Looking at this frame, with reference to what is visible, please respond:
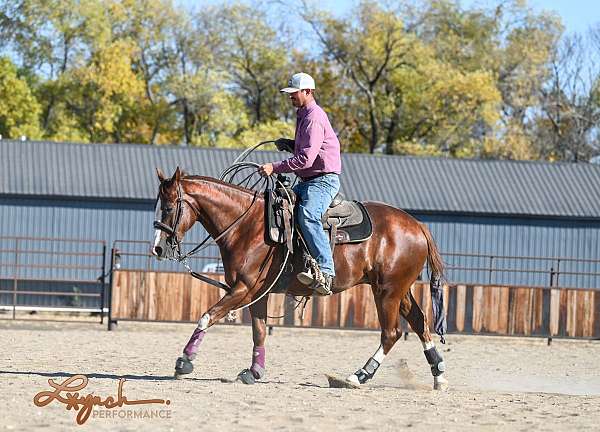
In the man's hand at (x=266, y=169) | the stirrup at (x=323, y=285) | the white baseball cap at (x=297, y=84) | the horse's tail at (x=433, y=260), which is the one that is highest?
the white baseball cap at (x=297, y=84)

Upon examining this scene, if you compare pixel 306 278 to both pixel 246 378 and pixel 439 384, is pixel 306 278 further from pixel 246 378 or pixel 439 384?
pixel 439 384

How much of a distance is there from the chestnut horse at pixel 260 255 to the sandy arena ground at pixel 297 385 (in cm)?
49

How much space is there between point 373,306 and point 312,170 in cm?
1072

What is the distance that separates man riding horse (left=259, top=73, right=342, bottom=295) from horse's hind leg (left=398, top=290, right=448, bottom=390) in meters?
1.17

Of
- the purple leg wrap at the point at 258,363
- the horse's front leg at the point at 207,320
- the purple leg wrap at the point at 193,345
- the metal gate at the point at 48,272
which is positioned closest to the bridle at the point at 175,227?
the horse's front leg at the point at 207,320

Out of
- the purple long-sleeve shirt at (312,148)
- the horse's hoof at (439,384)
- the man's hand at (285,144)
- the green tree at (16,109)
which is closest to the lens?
the purple long-sleeve shirt at (312,148)

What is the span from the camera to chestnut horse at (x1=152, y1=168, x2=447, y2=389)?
11.4m

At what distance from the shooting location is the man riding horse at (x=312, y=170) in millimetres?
11445

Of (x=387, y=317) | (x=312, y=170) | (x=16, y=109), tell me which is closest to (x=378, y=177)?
(x=16, y=109)

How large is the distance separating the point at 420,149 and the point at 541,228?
17739 mm

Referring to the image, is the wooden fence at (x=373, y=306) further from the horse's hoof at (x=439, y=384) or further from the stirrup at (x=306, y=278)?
the stirrup at (x=306, y=278)

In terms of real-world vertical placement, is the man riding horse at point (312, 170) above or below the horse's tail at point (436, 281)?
above

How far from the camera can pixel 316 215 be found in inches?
458

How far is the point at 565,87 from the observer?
6166cm
